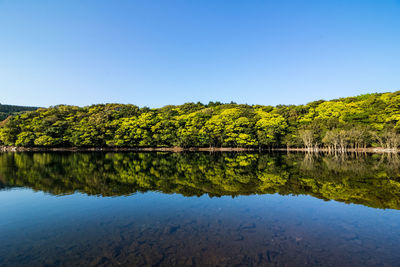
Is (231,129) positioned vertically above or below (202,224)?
above

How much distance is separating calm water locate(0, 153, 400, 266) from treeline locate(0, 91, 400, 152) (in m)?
43.7

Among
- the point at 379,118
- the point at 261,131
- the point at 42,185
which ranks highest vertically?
the point at 379,118

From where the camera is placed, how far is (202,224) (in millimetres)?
8102

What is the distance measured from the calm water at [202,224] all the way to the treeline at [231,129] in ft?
143

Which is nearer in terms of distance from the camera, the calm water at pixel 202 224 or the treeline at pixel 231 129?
the calm water at pixel 202 224

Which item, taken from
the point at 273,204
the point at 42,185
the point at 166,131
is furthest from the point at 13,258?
the point at 166,131

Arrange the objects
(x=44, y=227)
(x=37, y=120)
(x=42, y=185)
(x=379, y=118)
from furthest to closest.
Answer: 1. (x=37, y=120)
2. (x=379, y=118)
3. (x=42, y=185)
4. (x=44, y=227)

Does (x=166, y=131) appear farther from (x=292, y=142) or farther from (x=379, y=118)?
(x=379, y=118)

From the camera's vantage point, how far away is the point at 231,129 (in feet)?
193

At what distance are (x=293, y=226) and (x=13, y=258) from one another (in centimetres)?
889

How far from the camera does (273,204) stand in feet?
34.8

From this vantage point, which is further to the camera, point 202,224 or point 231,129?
point 231,129

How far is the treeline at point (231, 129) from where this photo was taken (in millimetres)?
53125

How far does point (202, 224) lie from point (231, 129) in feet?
170
